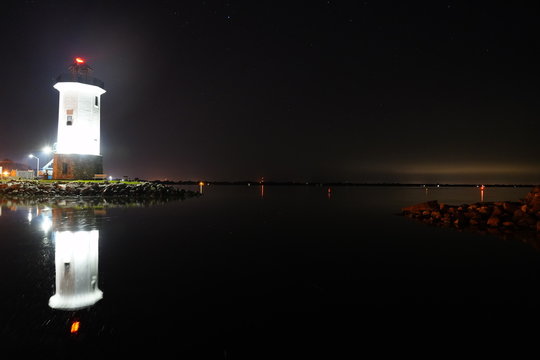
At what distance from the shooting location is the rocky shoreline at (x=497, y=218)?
16.8 metres

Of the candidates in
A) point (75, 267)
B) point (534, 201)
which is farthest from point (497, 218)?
point (75, 267)

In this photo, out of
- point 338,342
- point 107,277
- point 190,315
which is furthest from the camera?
point 107,277

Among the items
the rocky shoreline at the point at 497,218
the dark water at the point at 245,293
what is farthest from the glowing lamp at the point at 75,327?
the rocky shoreline at the point at 497,218

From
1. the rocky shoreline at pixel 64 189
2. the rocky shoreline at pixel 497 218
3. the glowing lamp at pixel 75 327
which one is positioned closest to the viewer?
the glowing lamp at pixel 75 327

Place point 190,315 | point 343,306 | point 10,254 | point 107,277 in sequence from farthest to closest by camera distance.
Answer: point 10,254, point 107,277, point 343,306, point 190,315

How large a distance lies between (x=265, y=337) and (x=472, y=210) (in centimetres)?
2002

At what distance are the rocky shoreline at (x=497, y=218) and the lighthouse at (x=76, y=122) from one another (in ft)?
117

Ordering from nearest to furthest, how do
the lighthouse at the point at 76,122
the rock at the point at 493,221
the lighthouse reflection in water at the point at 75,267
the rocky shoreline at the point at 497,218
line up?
the lighthouse reflection in water at the point at 75,267
the rocky shoreline at the point at 497,218
the rock at the point at 493,221
the lighthouse at the point at 76,122

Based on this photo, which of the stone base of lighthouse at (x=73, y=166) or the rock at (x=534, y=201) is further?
the stone base of lighthouse at (x=73, y=166)

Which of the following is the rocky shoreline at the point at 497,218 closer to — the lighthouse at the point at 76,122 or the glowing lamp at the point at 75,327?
the glowing lamp at the point at 75,327

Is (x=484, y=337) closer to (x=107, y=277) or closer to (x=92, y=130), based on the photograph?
(x=107, y=277)

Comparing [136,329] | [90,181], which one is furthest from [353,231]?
[90,181]

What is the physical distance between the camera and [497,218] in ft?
59.9

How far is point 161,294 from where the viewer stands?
6777mm
